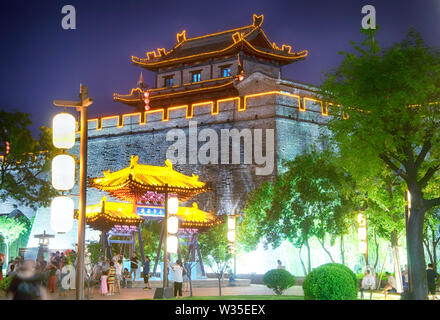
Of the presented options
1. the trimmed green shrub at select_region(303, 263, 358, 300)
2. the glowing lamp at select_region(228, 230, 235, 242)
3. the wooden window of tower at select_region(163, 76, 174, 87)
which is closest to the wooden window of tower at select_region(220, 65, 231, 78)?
the wooden window of tower at select_region(163, 76, 174, 87)

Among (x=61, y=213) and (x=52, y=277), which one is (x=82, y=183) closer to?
(x=61, y=213)

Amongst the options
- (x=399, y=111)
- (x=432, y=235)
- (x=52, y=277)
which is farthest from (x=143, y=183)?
(x=432, y=235)

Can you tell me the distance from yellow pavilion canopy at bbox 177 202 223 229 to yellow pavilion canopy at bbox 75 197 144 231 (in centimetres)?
139

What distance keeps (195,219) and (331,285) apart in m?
9.42

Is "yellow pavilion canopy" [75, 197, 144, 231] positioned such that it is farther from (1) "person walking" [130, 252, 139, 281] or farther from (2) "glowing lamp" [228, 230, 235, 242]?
(2) "glowing lamp" [228, 230, 235, 242]

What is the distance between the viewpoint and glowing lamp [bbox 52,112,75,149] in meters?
8.45

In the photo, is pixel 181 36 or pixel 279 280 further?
pixel 181 36

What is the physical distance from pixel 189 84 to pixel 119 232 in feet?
39.1

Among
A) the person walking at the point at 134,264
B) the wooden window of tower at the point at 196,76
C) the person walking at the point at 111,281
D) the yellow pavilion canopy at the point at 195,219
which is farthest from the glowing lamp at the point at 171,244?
the wooden window of tower at the point at 196,76

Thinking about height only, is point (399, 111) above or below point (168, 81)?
below

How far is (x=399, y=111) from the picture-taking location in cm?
1170
